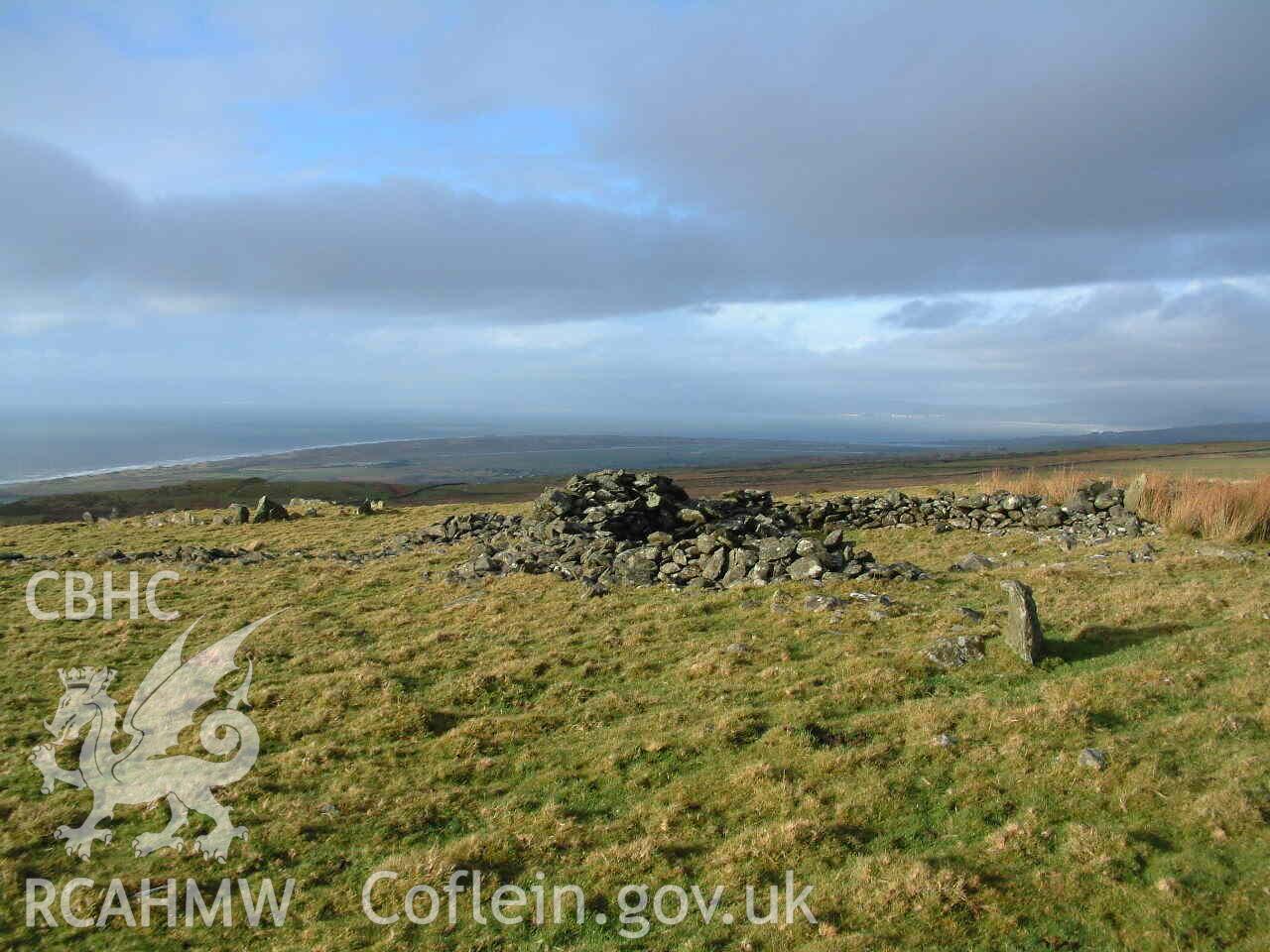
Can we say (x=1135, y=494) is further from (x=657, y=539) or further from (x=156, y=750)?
(x=156, y=750)

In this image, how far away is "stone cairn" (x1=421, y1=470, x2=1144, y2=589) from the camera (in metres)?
19.8

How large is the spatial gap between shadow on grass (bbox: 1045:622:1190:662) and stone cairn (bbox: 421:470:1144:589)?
221 inches

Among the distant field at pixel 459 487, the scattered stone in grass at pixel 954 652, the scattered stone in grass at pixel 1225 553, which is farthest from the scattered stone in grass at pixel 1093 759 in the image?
the distant field at pixel 459 487

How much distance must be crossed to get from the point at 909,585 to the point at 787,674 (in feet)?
22.5

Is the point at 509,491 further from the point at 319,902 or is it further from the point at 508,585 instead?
the point at 319,902

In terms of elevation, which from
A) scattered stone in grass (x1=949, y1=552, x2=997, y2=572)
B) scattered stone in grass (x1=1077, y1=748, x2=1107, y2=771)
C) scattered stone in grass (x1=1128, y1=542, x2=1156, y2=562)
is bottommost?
scattered stone in grass (x1=1077, y1=748, x2=1107, y2=771)

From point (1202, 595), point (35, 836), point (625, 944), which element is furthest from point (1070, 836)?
point (35, 836)

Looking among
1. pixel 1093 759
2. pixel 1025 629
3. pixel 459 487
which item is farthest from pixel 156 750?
pixel 459 487

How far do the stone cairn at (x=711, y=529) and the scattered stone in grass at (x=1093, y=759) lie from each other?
31.6ft

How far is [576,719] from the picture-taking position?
38.4 ft

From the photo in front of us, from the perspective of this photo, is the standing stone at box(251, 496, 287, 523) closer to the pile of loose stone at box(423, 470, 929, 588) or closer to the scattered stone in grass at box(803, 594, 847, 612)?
the pile of loose stone at box(423, 470, 929, 588)

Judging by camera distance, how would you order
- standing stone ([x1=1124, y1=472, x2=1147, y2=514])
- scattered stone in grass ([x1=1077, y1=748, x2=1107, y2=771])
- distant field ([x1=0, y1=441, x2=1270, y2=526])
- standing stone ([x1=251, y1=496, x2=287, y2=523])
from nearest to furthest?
scattered stone in grass ([x1=1077, y1=748, x2=1107, y2=771]) < standing stone ([x1=1124, y1=472, x2=1147, y2=514]) < standing stone ([x1=251, y1=496, x2=287, y2=523]) < distant field ([x1=0, y1=441, x2=1270, y2=526])

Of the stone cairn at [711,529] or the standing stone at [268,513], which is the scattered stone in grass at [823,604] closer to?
the stone cairn at [711,529]

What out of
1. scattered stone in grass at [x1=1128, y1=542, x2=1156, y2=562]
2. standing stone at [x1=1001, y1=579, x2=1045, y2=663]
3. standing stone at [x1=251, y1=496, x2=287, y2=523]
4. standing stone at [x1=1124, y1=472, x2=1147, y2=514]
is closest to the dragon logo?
standing stone at [x1=1001, y1=579, x2=1045, y2=663]
